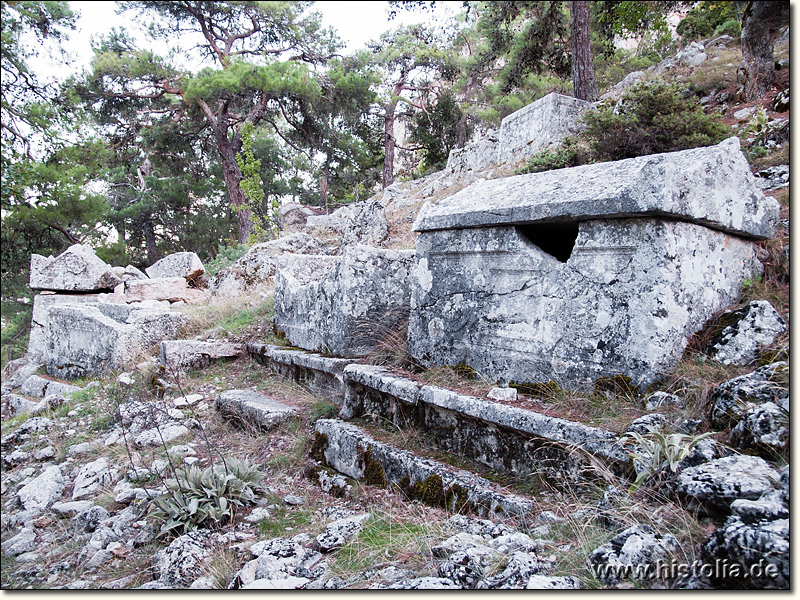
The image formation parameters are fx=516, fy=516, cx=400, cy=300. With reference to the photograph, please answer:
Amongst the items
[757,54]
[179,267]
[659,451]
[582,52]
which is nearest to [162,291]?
[179,267]

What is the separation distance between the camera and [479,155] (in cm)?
1186

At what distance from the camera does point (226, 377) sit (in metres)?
5.12

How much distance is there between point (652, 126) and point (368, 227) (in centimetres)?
425

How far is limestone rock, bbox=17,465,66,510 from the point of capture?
3400 mm

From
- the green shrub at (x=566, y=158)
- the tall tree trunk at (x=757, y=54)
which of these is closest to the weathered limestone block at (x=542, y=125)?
the green shrub at (x=566, y=158)

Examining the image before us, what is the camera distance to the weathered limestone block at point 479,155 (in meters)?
11.5

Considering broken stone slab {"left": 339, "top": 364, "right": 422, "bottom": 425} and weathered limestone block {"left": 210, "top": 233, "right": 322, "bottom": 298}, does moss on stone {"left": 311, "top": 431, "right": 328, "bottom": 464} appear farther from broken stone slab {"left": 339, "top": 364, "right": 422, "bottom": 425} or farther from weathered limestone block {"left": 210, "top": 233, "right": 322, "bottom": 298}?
weathered limestone block {"left": 210, "top": 233, "right": 322, "bottom": 298}

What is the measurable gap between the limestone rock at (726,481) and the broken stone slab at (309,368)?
2.30 meters

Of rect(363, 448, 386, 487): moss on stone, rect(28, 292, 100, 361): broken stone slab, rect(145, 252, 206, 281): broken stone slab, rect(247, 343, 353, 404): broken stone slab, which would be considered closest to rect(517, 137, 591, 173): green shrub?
rect(247, 343, 353, 404): broken stone slab

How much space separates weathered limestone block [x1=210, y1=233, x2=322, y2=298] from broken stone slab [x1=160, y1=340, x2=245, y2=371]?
5.79 ft

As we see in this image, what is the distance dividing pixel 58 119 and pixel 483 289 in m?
→ 8.34

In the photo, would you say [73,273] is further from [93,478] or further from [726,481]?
[726,481]

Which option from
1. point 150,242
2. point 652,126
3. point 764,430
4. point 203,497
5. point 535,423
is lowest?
point 203,497

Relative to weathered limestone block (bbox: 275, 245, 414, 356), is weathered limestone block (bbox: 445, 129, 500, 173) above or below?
above
